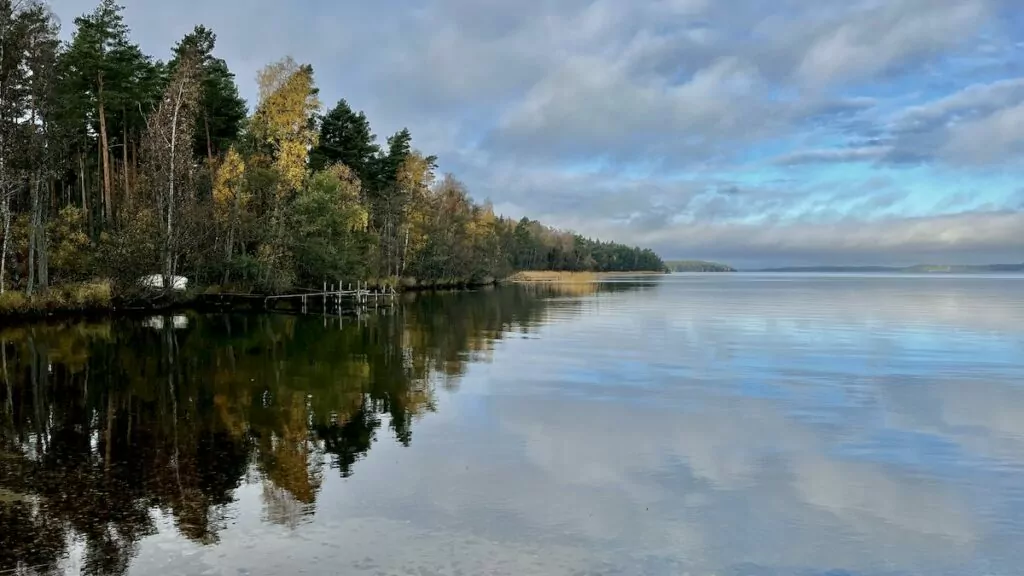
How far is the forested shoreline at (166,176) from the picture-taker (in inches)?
1184

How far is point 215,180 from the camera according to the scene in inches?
1694

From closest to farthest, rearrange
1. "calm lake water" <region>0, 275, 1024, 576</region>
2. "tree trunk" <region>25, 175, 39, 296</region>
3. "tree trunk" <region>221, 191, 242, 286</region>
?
"calm lake water" <region>0, 275, 1024, 576</region> < "tree trunk" <region>25, 175, 39, 296</region> < "tree trunk" <region>221, 191, 242, 286</region>

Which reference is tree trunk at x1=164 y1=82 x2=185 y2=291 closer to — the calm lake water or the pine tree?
the pine tree

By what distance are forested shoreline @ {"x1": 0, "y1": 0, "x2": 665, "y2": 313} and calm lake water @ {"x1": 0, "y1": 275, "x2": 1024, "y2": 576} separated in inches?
568

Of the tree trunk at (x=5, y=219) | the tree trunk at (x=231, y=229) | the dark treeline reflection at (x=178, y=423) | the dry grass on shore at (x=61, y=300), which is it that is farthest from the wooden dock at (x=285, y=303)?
the dark treeline reflection at (x=178, y=423)

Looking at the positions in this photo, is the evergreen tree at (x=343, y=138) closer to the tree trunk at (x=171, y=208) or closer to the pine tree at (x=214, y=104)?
the pine tree at (x=214, y=104)

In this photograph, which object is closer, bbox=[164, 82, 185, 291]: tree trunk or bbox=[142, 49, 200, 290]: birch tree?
bbox=[164, 82, 185, 291]: tree trunk

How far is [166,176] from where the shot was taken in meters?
36.2

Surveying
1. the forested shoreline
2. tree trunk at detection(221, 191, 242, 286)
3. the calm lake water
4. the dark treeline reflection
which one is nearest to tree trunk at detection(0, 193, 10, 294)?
the forested shoreline

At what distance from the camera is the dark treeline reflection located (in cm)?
736

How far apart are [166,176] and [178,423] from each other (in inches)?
1120

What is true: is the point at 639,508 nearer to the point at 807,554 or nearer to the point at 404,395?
the point at 807,554

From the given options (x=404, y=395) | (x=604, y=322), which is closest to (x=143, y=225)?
(x=604, y=322)

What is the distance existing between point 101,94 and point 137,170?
9.66 m
